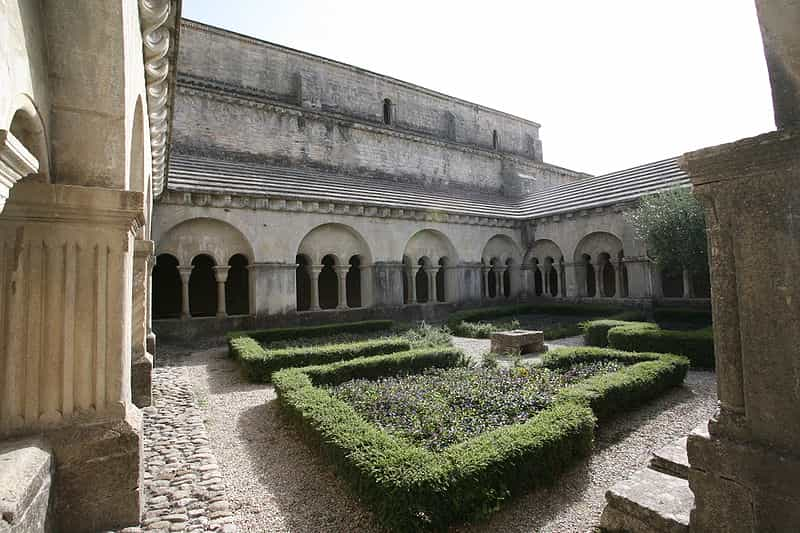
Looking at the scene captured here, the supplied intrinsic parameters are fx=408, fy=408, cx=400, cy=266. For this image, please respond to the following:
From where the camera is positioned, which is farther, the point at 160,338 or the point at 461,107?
the point at 461,107

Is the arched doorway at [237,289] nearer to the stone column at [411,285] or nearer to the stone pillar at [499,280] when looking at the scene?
the stone column at [411,285]

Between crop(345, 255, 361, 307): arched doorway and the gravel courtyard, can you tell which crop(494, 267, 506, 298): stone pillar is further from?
the gravel courtyard

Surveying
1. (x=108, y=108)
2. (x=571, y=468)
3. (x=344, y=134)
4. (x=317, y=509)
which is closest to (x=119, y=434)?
(x=317, y=509)

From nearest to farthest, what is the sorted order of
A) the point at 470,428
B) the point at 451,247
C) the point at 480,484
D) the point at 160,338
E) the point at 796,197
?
the point at 796,197
the point at 480,484
the point at 470,428
the point at 160,338
the point at 451,247

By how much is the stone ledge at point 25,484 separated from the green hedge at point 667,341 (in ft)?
31.5

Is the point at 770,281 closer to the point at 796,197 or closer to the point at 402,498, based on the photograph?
the point at 796,197

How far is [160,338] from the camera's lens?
445 inches

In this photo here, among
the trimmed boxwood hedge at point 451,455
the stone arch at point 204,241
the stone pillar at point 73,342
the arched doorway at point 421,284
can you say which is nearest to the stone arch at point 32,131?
the stone pillar at point 73,342

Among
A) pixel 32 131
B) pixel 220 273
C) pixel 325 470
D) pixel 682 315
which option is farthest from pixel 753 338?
pixel 220 273

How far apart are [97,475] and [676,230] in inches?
537

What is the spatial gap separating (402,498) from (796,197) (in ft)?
10.2

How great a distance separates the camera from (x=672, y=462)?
3.30m

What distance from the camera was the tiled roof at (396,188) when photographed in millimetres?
12867

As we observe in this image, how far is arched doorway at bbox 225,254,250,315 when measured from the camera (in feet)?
53.9
